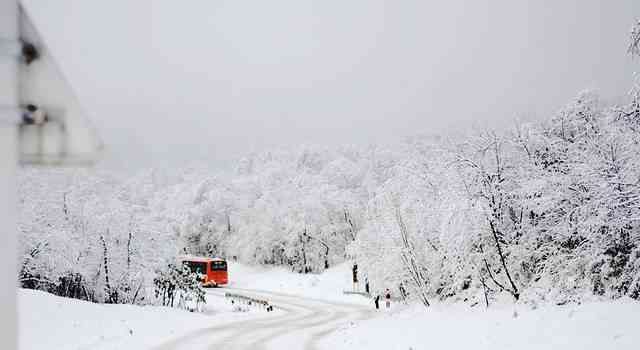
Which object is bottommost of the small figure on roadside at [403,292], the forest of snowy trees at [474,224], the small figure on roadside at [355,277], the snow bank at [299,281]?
the snow bank at [299,281]

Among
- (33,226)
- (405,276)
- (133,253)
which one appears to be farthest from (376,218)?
(33,226)

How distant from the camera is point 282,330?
780 inches

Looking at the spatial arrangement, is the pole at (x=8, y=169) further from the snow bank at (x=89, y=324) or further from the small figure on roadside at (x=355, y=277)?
the small figure on roadside at (x=355, y=277)

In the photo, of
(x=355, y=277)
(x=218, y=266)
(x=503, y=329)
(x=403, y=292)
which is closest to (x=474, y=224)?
(x=503, y=329)

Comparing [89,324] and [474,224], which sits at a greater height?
[474,224]

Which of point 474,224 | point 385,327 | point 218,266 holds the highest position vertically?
point 474,224

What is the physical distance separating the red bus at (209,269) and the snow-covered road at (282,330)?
1344 cm

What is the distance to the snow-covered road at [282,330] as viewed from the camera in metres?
16.4

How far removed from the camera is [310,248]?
51625mm

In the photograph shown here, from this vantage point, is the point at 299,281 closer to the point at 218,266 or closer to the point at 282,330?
the point at 218,266

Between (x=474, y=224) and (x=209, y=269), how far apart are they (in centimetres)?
3122

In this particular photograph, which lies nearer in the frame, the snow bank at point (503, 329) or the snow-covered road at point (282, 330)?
the snow bank at point (503, 329)

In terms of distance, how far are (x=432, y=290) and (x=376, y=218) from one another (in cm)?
505

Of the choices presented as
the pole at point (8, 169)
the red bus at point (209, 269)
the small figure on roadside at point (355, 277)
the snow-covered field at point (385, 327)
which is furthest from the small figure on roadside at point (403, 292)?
the red bus at point (209, 269)
